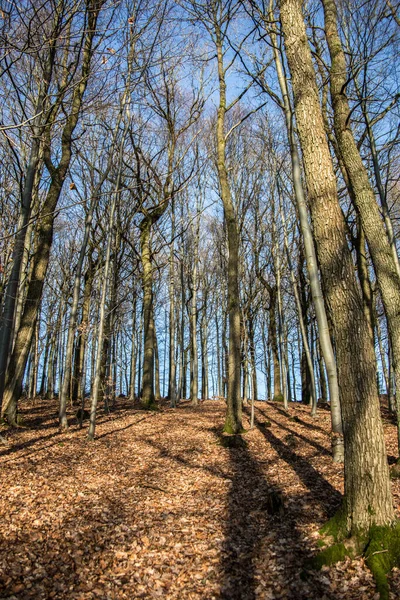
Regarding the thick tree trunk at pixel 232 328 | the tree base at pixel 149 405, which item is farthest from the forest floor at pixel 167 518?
the tree base at pixel 149 405

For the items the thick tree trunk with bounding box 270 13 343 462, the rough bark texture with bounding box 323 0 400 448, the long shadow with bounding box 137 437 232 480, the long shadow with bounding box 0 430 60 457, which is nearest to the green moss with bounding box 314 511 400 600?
the rough bark texture with bounding box 323 0 400 448

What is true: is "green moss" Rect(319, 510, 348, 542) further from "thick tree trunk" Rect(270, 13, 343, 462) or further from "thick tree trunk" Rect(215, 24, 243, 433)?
"thick tree trunk" Rect(215, 24, 243, 433)

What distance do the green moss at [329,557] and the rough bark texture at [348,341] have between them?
7.6 inches

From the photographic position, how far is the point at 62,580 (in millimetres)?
3518

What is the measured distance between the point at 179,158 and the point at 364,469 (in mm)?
12916

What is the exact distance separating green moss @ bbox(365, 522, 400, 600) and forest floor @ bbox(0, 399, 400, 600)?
0.09 meters

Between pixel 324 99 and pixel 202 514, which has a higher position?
pixel 324 99

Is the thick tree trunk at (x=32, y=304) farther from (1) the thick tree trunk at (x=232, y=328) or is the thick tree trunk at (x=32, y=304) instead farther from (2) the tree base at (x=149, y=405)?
(2) the tree base at (x=149, y=405)

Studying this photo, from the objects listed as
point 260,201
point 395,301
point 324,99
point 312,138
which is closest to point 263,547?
point 395,301

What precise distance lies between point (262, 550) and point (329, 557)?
0.79 m

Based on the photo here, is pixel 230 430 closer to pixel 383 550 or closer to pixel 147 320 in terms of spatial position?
pixel 383 550

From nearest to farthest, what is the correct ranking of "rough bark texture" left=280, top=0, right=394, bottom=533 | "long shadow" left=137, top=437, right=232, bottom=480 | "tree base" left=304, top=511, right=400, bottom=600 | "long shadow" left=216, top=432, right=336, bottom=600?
"tree base" left=304, top=511, right=400, bottom=600 < "long shadow" left=216, top=432, right=336, bottom=600 < "rough bark texture" left=280, top=0, right=394, bottom=533 < "long shadow" left=137, top=437, right=232, bottom=480

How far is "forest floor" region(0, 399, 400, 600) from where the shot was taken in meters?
3.46

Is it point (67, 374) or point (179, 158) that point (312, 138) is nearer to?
point (67, 374)
